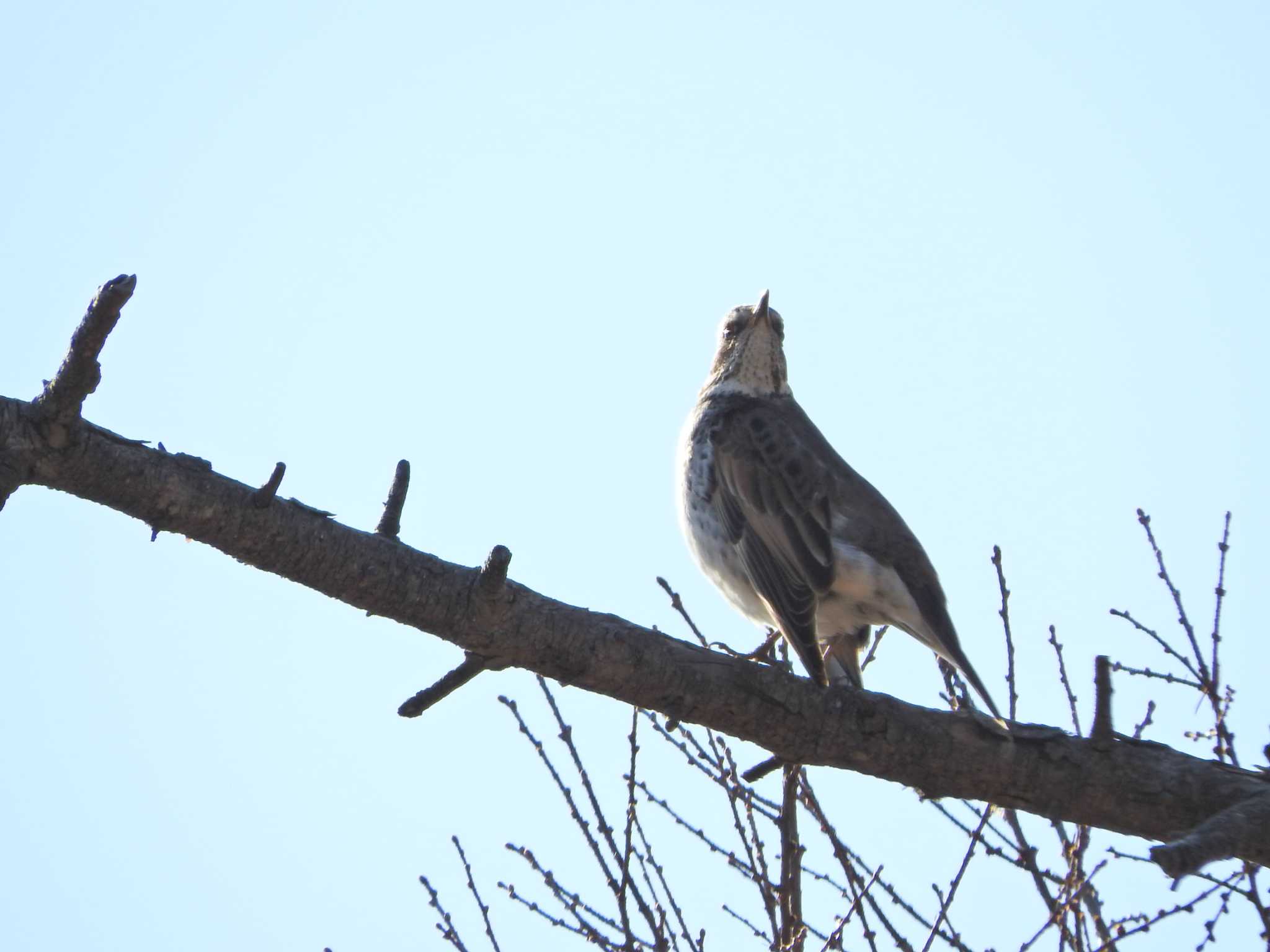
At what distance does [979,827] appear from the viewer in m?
4.84

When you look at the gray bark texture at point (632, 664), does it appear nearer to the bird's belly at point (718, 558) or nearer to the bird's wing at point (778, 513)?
the bird's wing at point (778, 513)

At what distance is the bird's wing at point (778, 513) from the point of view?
636cm

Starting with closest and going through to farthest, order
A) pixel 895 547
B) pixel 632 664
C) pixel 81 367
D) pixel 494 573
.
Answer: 1. pixel 81 367
2. pixel 494 573
3. pixel 632 664
4. pixel 895 547

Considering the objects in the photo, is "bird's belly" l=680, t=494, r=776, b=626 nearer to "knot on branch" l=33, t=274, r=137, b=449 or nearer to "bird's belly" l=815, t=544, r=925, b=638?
"bird's belly" l=815, t=544, r=925, b=638

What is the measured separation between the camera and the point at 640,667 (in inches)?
176

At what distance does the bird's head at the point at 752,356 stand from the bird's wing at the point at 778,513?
0.97m

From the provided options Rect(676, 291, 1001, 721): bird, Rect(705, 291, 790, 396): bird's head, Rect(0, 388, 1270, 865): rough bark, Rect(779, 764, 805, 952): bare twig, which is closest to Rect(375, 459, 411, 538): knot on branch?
Rect(0, 388, 1270, 865): rough bark

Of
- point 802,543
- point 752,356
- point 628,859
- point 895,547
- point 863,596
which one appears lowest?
point 628,859

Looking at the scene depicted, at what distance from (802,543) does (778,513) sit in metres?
0.26

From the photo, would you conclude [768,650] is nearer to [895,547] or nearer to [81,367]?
[895,547]

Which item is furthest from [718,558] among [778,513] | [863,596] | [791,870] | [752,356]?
[791,870]

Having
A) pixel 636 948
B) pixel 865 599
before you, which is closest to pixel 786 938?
pixel 636 948

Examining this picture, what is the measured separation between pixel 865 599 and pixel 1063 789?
6.81ft

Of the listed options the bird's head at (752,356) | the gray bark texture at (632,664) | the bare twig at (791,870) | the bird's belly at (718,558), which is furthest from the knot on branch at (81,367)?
the bird's head at (752,356)
